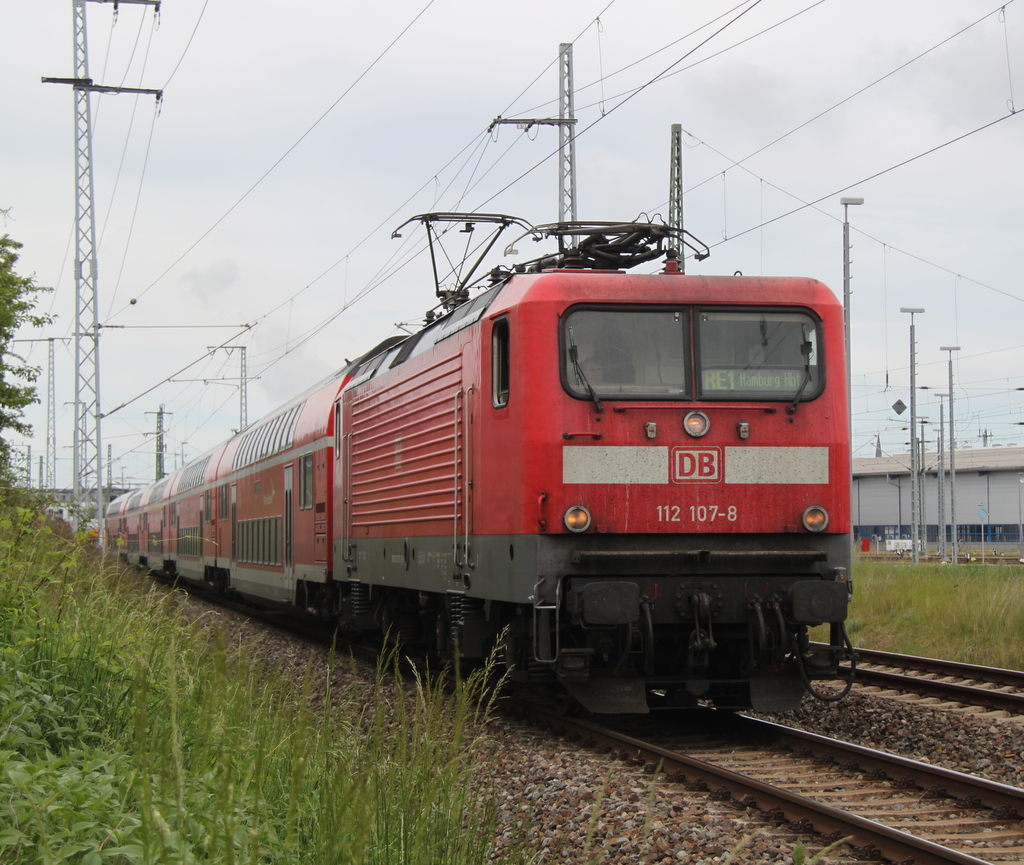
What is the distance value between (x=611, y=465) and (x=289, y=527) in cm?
942

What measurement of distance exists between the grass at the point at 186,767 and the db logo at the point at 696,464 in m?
2.41

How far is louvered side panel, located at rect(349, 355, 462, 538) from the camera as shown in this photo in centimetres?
901

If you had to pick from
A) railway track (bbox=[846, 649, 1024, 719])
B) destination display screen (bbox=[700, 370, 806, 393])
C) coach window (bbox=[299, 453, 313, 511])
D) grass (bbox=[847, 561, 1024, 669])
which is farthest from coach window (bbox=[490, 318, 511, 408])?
coach window (bbox=[299, 453, 313, 511])

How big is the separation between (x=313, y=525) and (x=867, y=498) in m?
58.1

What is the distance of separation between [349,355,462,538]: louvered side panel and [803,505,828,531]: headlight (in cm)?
265

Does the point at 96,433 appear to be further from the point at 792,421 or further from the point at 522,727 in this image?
the point at 792,421

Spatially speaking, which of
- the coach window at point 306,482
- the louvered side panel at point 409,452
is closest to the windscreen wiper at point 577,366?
the louvered side panel at point 409,452

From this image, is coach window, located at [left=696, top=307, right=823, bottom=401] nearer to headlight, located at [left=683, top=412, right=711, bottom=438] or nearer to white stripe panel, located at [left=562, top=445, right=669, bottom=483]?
headlight, located at [left=683, top=412, right=711, bottom=438]

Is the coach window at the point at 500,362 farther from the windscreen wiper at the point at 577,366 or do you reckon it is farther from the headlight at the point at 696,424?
the headlight at the point at 696,424

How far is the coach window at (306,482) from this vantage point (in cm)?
1462

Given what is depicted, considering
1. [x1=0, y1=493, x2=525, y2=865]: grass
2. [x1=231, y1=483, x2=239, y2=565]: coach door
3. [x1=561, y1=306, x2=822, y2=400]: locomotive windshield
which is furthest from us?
[x1=231, y1=483, x2=239, y2=565]: coach door

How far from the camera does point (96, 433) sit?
21.9 m

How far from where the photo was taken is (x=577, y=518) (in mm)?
7312

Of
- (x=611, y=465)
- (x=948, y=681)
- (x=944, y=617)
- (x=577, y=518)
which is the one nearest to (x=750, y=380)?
(x=611, y=465)
